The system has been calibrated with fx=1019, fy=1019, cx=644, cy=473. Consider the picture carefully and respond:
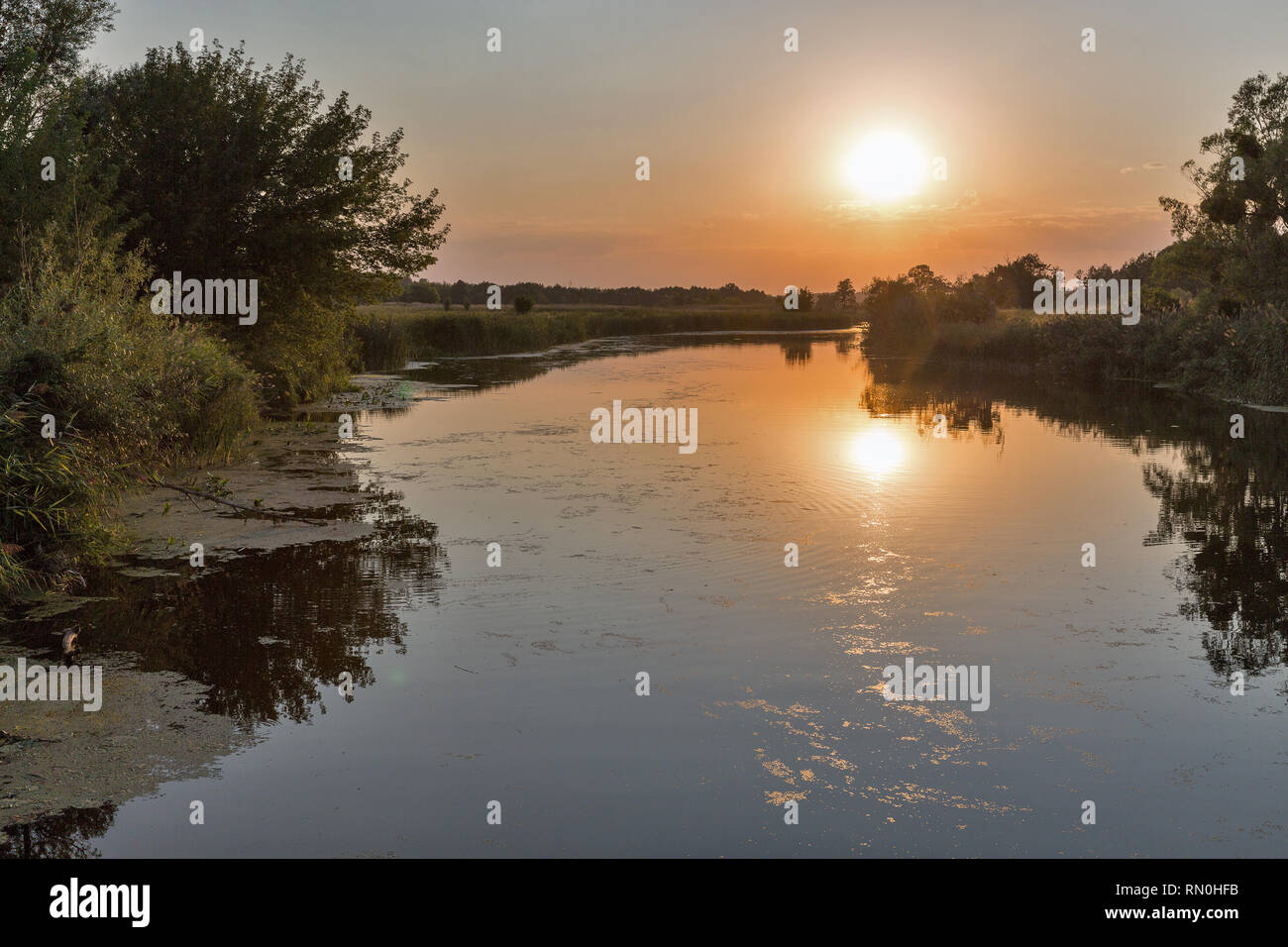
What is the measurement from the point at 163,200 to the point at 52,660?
1436 cm

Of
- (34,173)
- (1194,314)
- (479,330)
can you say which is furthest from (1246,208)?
(34,173)

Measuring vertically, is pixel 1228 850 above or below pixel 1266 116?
below

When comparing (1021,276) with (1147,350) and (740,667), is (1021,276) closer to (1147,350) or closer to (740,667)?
(1147,350)

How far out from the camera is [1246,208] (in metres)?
42.4

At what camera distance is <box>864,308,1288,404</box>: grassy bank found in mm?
25906

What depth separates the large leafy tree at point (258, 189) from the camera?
19391 millimetres

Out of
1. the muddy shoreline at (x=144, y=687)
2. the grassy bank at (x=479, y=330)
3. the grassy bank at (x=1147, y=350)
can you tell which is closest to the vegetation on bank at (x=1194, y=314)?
the grassy bank at (x=1147, y=350)

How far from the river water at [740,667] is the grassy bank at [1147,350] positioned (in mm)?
12739

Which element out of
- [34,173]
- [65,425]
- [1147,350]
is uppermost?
[34,173]

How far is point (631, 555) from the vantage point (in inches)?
395

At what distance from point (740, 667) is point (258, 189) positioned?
56.3 feet

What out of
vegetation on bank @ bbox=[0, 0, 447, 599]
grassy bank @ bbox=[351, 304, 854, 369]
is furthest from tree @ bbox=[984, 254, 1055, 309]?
vegetation on bank @ bbox=[0, 0, 447, 599]
